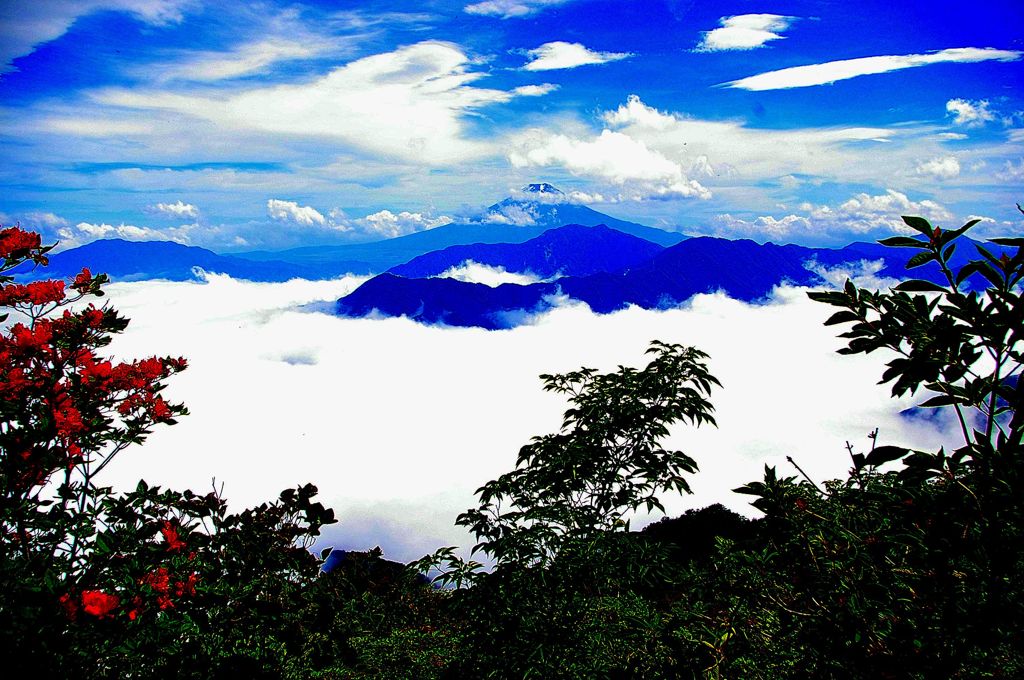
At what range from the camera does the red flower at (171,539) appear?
4.68m

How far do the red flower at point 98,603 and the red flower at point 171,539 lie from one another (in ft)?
2.31

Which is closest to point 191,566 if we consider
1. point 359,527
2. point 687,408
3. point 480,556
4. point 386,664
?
point 386,664

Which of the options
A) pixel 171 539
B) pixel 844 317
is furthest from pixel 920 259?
pixel 171 539

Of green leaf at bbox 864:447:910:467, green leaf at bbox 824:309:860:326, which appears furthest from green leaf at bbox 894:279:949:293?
green leaf at bbox 864:447:910:467

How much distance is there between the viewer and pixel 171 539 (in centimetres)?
471

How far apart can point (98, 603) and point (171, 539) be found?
0.84m

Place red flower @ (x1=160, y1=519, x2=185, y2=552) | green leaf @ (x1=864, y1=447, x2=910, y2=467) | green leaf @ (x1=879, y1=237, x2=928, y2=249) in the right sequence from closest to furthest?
green leaf @ (x1=864, y1=447, x2=910, y2=467) < green leaf @ (x1=879, y1=237, x2=928, y2=249) < red flower @ (x1=160, y1=519, x2=185, y2=552)

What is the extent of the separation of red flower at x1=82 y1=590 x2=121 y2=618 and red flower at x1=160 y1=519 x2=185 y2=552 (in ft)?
2.31

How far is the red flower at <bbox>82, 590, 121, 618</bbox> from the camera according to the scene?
12.7 ft

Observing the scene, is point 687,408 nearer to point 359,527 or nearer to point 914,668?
point 914,668

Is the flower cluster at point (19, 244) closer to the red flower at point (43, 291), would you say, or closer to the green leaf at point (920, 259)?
the red flower at point (43, 291)

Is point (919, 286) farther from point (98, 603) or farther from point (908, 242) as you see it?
point (98, 603)

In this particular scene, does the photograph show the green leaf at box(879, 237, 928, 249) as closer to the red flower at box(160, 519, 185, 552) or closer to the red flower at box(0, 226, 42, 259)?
the red flower at box(160, 519, 185, 552)

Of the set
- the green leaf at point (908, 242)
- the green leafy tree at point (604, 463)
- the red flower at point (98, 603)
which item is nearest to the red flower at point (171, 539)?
the red flower at point (98, 603)
